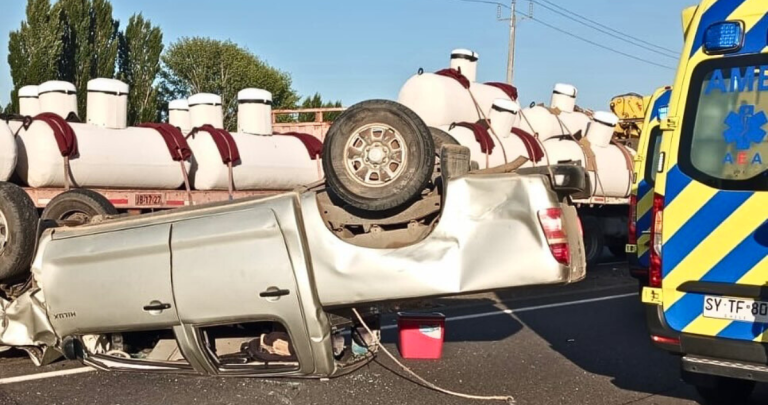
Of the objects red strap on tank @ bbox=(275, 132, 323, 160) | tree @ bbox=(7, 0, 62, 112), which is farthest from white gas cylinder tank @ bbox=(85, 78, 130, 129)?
tree @ bbox=(7, 0, 62, 112)

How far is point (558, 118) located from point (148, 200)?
8.18 meters

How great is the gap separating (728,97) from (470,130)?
7992 mm

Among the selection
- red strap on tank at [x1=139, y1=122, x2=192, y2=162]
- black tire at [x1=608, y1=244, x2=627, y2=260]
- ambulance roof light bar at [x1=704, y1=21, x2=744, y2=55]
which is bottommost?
black tire at [x1=608, y1=244, x2=627, y2=260]

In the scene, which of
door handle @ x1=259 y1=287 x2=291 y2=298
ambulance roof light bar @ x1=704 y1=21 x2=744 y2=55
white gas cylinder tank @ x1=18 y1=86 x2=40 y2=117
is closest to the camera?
ambulance roof light bar @ x1=704 y1=21 x2=744 y2=55

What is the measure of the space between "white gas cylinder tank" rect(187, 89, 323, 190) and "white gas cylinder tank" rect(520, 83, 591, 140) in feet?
15.6

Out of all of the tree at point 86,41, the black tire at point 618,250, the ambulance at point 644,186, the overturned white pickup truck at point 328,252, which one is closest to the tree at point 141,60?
the tree at point 86,41

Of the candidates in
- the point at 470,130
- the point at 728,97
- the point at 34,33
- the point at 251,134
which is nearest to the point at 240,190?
the point at 251,134

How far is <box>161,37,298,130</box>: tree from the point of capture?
55375 mm

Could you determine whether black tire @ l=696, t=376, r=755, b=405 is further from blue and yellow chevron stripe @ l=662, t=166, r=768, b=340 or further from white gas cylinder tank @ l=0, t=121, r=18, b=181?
white gas cylinder tank @ l=0, t=121, r=18, b=181

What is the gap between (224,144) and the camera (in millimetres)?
10586

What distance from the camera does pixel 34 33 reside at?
121 ft

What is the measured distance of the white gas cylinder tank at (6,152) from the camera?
8547mm

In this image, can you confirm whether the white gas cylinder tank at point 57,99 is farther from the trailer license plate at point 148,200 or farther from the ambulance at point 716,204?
the ambulance at point 716,204

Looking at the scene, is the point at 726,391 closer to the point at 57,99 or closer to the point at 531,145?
the point at 57,99
